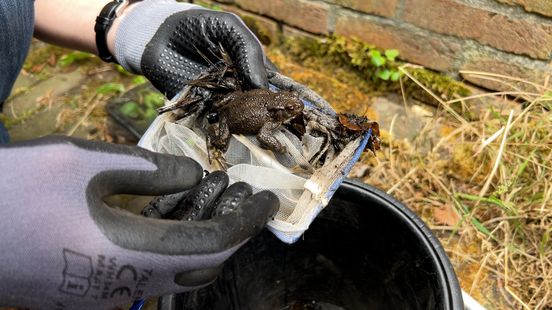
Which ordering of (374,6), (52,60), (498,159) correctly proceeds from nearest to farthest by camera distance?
(498,159)
(374,6)
(52,60)

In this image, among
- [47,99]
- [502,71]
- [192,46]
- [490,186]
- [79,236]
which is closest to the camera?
[79,236]

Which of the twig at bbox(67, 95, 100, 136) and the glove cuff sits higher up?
the glove cuff

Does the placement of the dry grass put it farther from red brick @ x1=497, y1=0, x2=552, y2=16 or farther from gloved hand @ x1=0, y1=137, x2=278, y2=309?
gloved hand @ x1=0, y1=137, x2=278, y2=309

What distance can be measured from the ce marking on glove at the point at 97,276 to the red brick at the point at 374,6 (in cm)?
164

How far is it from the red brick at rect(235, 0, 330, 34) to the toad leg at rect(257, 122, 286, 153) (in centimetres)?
116

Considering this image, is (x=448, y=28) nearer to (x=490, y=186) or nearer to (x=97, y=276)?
(x=490, y=186)

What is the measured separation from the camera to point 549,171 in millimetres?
1736

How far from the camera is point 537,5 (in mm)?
1743

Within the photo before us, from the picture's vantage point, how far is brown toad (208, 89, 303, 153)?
128 cm

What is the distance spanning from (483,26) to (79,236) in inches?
68.4

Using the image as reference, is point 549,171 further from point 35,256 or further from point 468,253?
point 35,256

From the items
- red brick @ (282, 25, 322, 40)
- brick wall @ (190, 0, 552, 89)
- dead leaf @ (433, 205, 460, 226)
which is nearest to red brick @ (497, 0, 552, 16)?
brick wall @ (190, 0, 552, 89)

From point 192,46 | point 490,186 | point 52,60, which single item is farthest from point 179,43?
point 52,60

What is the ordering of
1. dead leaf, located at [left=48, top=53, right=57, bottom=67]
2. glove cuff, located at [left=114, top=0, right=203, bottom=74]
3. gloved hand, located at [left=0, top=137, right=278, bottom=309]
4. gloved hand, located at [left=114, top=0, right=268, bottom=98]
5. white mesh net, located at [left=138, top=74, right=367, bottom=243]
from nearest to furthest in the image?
gloved hand, located at [left=0, top=137, right=278, bottom=309] → white mesh net, located at [left=138, top=74, right=367, bottom=243] → gloved hand, located at [left=114, top=0, right=268, bottom=98] → glove cuff, located at [left=114, top=0, right=203, bottom=74] → dead leaf, located at [left=48, top=53, right=57, bottom=67]
